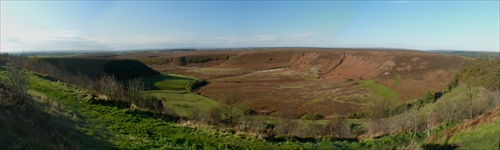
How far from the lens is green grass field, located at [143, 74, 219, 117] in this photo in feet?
191

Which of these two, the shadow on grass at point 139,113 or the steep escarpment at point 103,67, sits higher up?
the shadow on grass at point 139,113

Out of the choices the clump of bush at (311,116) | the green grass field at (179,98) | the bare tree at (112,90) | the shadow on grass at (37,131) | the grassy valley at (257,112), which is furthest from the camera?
the green grass field at (179,98)

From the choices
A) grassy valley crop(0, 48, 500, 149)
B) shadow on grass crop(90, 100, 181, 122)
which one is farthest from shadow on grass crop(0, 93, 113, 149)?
shadow on grass crop(90, 100, 181, 122)

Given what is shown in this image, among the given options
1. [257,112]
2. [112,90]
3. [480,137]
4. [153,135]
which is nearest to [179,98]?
[257,112]

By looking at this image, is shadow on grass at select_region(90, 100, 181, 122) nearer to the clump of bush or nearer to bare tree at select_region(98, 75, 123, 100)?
bare tree at select_region(98, 75, 123, 100)

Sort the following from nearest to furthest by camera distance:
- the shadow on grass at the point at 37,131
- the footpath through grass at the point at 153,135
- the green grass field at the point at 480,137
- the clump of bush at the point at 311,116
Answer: the shadow on grass at the point at 37,131 < the footpath through grass at the point at 153,135 < the green grass field at the point at 480,137 < the clump of bush at the point at 311,116

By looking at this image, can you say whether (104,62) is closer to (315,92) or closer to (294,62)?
(315,92)

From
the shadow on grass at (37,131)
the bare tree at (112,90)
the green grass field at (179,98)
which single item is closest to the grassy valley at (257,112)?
the shadow on grass at (37,131)

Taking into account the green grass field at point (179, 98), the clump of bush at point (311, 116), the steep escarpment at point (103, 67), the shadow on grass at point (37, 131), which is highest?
the shadow on grass at point (37, 131)

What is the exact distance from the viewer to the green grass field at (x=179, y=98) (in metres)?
58.1

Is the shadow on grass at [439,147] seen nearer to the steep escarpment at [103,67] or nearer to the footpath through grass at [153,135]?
the footpath through grass at [153,135]

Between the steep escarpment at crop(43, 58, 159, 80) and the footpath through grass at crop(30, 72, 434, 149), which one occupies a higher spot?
the footpath through grass at crop(30, 72, 434, 149)

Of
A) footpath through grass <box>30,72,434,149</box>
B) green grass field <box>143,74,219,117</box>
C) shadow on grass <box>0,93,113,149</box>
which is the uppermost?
shadow on grass <box>0,93,113,149</box>

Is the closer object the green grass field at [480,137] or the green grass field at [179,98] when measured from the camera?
the green grass field at [480,137]
